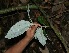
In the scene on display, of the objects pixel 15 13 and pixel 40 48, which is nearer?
pixel 40 48

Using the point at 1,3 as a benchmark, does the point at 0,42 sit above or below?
below

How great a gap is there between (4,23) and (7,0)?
0.38 meters

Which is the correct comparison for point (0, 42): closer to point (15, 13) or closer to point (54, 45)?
point (15, 13)

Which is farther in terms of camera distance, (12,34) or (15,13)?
(15,13)

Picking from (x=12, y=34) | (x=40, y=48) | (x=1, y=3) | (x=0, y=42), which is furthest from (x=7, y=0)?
(x=12, y=34)

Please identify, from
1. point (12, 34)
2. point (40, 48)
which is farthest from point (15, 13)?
point (12, 34)

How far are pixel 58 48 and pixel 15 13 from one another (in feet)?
2.69

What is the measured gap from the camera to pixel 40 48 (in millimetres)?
2582

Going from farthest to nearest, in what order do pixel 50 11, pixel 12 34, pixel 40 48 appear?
pixel 50 11 → pixel 40 48 → pixel 12 34

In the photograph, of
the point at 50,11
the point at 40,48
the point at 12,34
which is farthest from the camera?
the point at 50,11

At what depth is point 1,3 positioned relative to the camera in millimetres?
2883

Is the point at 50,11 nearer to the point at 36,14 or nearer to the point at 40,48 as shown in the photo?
the point at 36,14

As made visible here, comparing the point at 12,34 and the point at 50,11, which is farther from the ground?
the point at 12,34

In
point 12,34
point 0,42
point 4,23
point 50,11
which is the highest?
point 12,34
